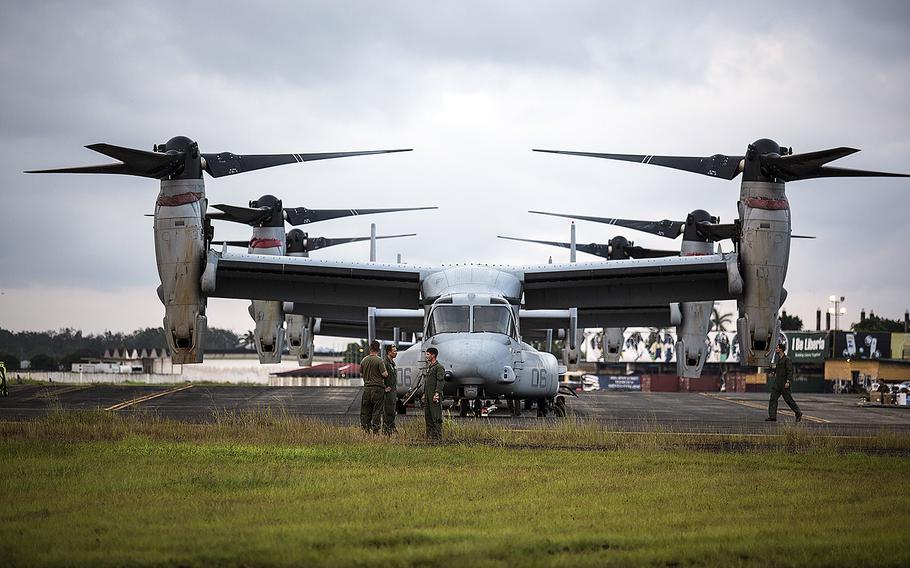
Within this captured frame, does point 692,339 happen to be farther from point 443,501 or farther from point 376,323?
point 443,501

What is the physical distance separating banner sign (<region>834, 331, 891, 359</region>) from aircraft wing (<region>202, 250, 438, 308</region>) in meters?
68.6

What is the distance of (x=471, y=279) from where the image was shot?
26672 mm

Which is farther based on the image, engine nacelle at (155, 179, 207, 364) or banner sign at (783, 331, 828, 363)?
banner sign at (783, 331, 828, 363)

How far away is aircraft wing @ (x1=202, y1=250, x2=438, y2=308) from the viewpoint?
91.9 feet

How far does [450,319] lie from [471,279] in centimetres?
187

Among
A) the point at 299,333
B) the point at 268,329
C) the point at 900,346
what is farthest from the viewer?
the point at 900,346

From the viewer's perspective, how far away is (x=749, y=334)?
2720cm

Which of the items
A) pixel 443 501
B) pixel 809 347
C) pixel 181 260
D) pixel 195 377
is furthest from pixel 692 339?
pixel 809 347

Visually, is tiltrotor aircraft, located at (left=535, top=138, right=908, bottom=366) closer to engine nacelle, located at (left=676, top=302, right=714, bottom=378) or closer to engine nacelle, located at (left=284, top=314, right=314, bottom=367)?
engine nacelle, located at (left=676, top=302, right=714, bottom=378)

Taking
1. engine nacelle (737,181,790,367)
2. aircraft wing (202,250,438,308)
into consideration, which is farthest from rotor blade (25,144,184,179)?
engine nacelle (737,181,790,367)

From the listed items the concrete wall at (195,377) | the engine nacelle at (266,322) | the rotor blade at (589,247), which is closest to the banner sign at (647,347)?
the concrete wall at (195,377)

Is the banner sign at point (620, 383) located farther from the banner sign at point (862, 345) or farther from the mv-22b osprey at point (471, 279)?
the mv-22b osprey at point (471, 279)

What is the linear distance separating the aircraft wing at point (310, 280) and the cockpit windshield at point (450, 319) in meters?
4.12

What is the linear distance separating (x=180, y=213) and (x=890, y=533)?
824 inches
